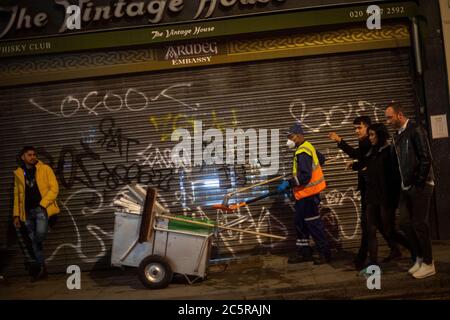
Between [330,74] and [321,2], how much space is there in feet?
4.07

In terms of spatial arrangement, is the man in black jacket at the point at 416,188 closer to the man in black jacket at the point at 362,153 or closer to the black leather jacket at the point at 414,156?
the black leather jacket at the point at 414,156

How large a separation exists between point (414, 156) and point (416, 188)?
1.28ft

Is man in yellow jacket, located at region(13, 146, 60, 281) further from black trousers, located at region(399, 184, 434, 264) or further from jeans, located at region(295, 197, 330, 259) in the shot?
black trousers, located at region(399, 184, 434, 264)

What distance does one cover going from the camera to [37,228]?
26.6ft

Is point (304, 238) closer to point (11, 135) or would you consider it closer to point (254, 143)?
point (254, 143)

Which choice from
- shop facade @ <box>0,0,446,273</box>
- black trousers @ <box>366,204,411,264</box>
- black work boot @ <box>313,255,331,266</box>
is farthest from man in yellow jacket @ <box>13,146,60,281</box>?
black trousers @ <box>366,204,411,264</box>

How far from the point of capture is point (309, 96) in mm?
8688

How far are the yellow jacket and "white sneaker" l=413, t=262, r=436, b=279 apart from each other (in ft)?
18.5

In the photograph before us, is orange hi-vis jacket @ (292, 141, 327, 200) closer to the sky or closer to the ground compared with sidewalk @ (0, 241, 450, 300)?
closer to the sky

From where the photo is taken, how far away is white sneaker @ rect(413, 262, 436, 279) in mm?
6137

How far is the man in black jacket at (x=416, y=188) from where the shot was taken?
238 inches

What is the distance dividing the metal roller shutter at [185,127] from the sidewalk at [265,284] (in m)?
0.64

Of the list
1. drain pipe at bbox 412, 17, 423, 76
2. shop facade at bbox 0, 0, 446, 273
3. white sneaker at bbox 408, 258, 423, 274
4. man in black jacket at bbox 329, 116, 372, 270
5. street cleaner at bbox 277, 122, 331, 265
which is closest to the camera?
white sneaker at bbox 408, 258, 423, 274

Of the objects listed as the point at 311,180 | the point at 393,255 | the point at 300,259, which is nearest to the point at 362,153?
the point at 311,180
